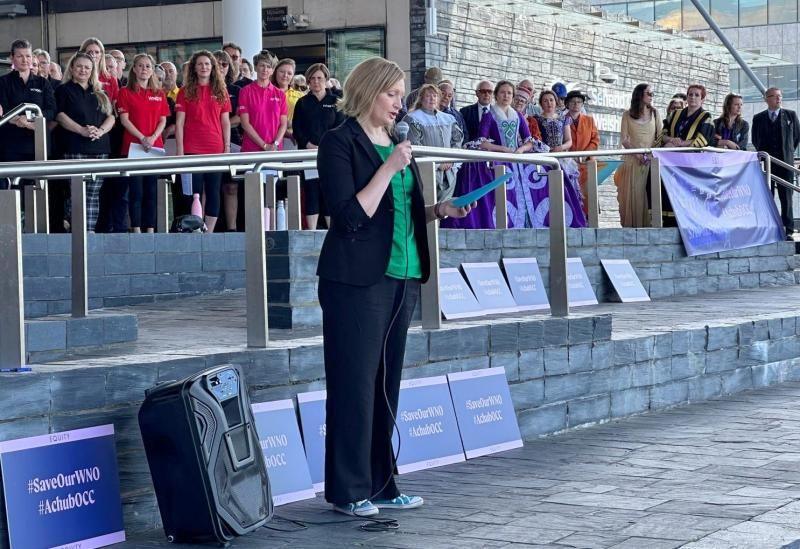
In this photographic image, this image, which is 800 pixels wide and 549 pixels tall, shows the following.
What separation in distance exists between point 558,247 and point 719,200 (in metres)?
7.12

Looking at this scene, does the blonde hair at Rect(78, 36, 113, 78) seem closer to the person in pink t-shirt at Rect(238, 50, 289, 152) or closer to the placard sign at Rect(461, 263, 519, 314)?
the person in pink t-shirt at Rect(238, 50, 289, 152)

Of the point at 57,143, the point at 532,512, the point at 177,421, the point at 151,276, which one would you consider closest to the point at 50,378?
the point at 177,421

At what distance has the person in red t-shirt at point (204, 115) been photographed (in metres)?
12.3

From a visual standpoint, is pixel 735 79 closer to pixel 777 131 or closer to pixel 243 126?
pixel 777 131

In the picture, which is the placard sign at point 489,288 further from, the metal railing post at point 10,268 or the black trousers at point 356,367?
the metal railing post at point 10,268

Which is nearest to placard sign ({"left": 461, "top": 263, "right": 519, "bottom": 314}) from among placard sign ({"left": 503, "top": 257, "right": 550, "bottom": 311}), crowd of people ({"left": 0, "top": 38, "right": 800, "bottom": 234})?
placard sign ({"left": 503, "top": 257, "right": 550, "bottom": 311})

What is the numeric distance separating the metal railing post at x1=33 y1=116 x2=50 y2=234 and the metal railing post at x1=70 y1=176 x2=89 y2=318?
11.8 ft

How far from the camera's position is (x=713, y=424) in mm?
8781

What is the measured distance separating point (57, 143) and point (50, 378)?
6957 millimetres

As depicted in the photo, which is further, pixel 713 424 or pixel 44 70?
pixel 44 70

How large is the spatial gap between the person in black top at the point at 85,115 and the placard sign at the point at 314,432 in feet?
18.4

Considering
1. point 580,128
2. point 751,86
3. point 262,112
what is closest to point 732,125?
point 580,128

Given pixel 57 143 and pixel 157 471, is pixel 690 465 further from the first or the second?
pixel 57 143

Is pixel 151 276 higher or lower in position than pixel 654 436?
higher
